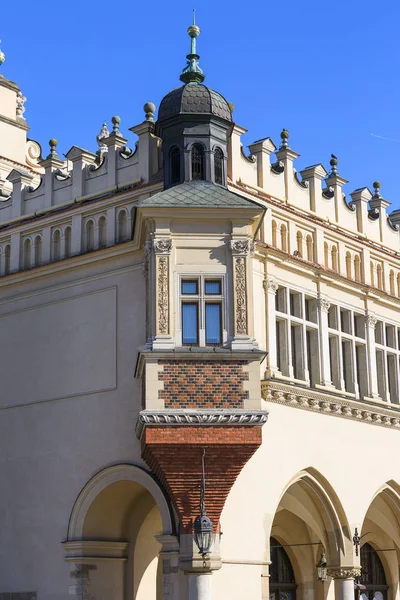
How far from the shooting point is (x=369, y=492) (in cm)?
3078

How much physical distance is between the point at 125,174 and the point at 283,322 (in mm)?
5522

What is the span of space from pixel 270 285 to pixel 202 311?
3825mm

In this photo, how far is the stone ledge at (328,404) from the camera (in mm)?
27938

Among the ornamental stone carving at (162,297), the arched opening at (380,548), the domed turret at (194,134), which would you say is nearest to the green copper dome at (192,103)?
the domed turret at (194,134)

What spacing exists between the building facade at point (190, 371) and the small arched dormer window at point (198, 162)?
0.11ft

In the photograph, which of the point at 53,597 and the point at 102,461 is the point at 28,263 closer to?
the point at 102,461

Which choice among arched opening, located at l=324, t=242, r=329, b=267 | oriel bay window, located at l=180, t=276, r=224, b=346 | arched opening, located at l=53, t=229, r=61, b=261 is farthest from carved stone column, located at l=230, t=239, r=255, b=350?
arched opening, located at l=53, t=229, r=61, b=261

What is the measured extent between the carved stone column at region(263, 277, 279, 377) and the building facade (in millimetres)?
48

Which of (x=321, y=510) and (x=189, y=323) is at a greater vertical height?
(x=189, y=323)

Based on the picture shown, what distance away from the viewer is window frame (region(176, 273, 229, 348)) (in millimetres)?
25422

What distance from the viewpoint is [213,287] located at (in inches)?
1024

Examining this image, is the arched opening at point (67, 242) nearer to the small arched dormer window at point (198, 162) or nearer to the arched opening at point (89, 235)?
the arched opening at point (89, 235)

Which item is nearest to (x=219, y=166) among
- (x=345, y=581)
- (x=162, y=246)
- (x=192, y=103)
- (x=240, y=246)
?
(x=192, y=103)

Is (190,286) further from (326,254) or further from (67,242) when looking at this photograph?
(326,254)
